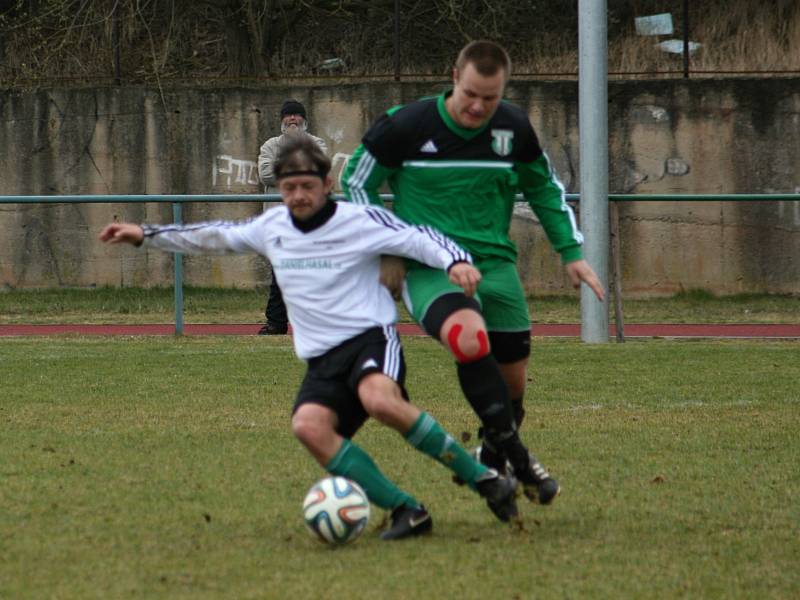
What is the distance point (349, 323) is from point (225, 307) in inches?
471

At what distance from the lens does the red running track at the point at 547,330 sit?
47.1 ft

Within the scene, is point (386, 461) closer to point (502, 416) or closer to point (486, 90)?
point (502, 416)

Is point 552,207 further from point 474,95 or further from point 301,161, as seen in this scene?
point 301,161

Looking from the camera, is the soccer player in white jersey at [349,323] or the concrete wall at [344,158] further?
the concrete wall at [344,158]

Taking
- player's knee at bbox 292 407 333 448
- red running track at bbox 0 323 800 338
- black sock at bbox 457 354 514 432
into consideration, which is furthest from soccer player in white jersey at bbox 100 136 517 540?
red running track at bbox 0 323 800 338

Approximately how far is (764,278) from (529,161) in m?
12.4

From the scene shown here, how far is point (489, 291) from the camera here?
585 cm

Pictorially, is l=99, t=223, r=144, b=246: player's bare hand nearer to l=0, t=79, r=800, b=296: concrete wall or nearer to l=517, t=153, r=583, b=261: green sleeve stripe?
l=517, t=153, r=583, b=261: green sleeve stripe

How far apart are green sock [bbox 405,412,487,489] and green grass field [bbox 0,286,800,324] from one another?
405 inches

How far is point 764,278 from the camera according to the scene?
17781 mm

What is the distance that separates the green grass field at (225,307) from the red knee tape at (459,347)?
33.5 feet

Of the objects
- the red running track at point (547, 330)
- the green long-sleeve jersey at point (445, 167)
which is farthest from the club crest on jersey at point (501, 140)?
the red running track at point (547, 330)

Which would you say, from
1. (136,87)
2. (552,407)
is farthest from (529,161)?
(136,87)

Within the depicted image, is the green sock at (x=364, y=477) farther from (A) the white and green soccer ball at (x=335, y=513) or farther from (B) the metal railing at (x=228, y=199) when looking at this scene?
(B) the metal railing at (x=228, y=199)
